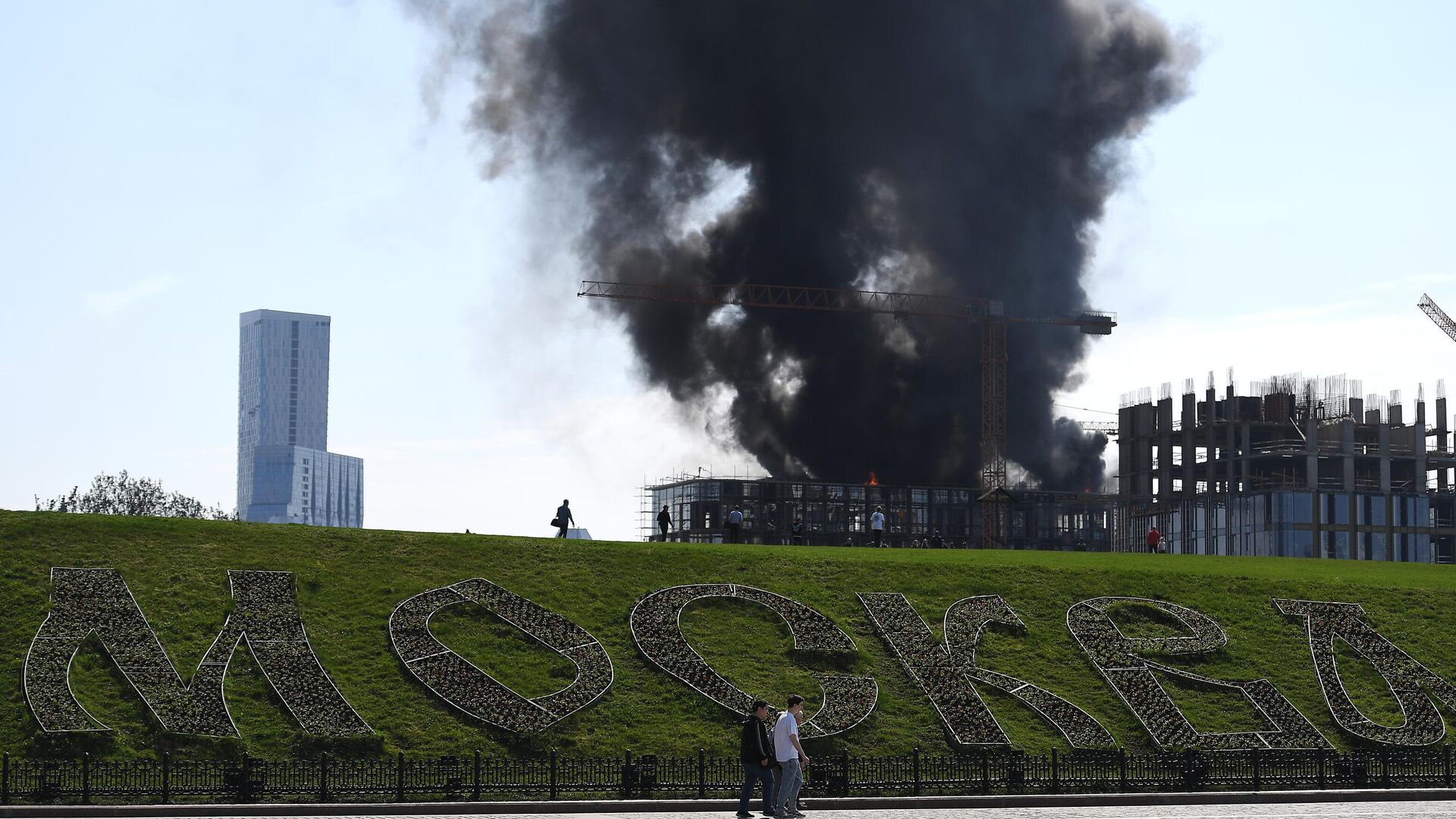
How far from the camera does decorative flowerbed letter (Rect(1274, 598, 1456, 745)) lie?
4025 centimetres

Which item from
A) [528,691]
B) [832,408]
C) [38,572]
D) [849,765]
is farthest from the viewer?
[832,408]

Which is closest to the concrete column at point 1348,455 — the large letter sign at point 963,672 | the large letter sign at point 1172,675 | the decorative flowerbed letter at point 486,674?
the large letter sign at point 1172,675

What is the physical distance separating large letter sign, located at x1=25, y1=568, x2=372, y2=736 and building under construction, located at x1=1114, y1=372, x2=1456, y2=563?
120919 mm

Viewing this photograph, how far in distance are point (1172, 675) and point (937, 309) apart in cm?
10427

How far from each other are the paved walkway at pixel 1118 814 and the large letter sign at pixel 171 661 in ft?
23.6

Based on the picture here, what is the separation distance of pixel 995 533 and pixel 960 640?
114041mm

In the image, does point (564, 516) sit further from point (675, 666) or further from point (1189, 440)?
point (1189, 440)

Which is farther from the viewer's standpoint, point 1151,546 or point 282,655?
point 1151,546

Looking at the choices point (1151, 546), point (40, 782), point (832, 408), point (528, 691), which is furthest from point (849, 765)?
point (832, 408)

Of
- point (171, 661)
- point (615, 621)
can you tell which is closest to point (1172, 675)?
point (615, 621)

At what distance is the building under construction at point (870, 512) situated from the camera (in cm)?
14662

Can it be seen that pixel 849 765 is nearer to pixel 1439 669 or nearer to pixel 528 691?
pixel 528 691

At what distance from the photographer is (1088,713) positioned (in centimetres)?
3953

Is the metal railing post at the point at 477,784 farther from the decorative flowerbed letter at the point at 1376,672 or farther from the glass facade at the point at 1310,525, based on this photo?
the glass facade at the point at 1310,525
